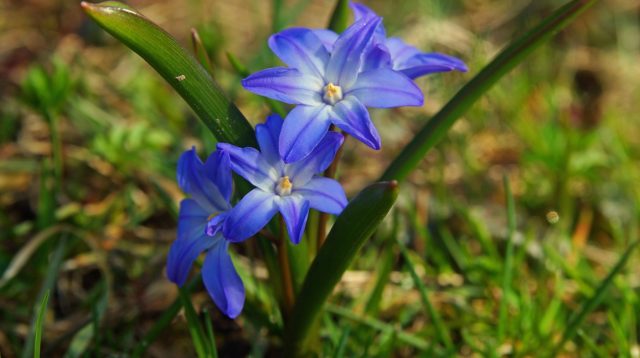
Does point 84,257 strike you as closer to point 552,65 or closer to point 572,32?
point 552,65

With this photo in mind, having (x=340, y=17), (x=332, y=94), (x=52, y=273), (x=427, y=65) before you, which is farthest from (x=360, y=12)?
(x=52, y=273)

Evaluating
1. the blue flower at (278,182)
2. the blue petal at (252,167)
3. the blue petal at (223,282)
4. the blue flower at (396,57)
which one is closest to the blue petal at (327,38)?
the blue flower at (396,57)

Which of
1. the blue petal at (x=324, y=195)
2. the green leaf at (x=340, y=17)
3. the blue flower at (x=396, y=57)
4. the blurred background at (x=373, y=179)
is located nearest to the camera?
the blue petal at (x=324, y=195)

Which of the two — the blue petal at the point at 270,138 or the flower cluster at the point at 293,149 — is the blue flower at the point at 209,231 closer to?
the flower cluster at the point at 293,149

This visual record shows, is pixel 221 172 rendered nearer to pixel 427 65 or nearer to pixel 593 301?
pixel 427 65

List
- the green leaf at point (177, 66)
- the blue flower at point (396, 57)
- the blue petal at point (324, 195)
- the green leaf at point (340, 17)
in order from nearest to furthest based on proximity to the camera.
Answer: the green leaf at point (177, 66) < the blue petal at point (324, 195) < the blue flower at point (396, 57) < the green leaf at point (340, 17)

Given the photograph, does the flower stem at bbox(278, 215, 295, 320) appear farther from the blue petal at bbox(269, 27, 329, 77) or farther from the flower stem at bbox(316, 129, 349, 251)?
Result: the blue petal at bbox(269, 27, 329, 77)

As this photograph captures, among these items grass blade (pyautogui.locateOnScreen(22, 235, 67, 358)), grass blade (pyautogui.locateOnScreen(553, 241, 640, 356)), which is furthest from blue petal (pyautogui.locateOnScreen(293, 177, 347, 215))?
Result: grass blade (pyautogui.locateOnScreen(22, 235, 67, 358))
